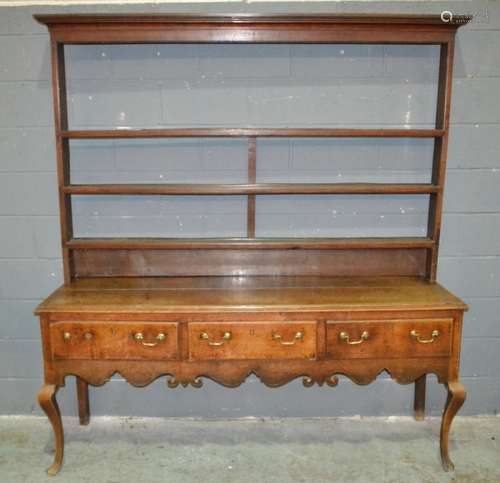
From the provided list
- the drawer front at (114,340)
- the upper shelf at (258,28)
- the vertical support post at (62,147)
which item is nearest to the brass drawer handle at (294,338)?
the drawer front at (114,340)

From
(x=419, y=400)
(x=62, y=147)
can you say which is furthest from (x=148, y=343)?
(x=419, y=400)

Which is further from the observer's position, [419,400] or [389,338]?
[419,400]

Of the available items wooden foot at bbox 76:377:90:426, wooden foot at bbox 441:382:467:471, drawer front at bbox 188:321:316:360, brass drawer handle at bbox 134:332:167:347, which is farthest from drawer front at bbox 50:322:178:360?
wooden foot at bbox 441:382:467:471

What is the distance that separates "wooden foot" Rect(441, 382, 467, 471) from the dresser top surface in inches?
15.1

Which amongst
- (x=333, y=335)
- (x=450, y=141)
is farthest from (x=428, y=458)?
(x=450, y=141)

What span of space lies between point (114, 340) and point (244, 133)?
3.77 feet

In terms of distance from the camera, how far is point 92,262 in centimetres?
270

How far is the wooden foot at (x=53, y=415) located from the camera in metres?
2.29

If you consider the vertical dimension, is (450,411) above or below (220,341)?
below

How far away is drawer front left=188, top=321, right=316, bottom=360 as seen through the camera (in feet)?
7.43

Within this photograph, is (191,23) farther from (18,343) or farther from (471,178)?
(18,343)

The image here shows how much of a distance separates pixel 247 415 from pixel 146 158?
156cm

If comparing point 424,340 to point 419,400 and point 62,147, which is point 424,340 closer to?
point 419,400

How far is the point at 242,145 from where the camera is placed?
8.76ft
